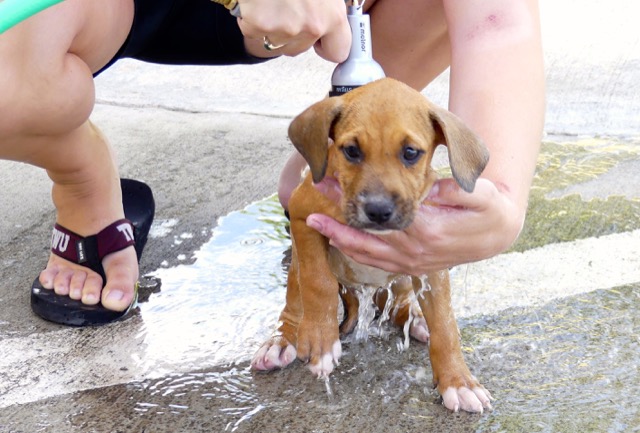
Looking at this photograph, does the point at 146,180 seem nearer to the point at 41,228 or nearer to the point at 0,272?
the point at 41,228

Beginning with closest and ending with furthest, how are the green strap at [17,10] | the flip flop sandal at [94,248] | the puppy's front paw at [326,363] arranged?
the green strap at [17,10] → the puppy's front paw at [326,363] → the flip flop sandal at [94,248]

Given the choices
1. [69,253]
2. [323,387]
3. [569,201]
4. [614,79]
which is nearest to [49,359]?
[69,253]

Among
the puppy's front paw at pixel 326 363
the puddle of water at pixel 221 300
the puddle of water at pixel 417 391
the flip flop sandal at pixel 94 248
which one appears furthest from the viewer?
the flip flop sandal at pixel 94 248

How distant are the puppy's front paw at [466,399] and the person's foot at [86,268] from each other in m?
1.00

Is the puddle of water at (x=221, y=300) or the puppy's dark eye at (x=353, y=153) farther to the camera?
the puddle of water at (x=221, y=300)

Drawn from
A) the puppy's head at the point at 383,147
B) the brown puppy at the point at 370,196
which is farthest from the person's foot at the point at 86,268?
the puppy's head at the point at 383,147

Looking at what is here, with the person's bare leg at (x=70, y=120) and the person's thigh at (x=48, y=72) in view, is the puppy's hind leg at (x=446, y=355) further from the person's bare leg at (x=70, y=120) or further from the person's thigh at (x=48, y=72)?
the person's thigh at (x=48, y=72)

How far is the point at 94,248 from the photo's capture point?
289cm

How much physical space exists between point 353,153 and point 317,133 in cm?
10

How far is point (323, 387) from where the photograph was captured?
241cm

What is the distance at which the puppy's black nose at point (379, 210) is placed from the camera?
2.02 metres

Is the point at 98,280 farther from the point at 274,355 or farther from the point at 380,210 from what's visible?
the point at 380,210

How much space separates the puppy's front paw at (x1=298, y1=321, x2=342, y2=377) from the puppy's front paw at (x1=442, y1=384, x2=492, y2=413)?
302 millimetres

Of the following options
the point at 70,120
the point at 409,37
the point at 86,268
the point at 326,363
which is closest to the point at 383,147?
the point at 326,363
